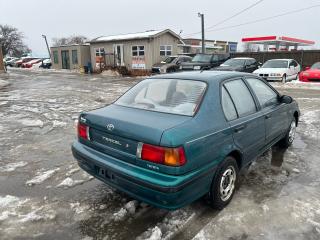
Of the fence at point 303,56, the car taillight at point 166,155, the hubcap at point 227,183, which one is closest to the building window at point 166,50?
the fence at point 303,56

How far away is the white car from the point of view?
654 inches

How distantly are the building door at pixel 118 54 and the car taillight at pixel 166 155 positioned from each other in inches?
1061

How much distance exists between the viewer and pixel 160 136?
9.24 ft

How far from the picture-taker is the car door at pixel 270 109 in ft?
14.0

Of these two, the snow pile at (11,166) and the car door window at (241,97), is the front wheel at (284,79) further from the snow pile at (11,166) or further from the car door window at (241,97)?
the snow pile at (11,166)

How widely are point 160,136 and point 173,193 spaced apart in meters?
0.56

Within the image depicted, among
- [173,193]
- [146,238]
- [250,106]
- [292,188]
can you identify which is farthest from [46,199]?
[292,188]

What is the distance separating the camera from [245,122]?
3693mm

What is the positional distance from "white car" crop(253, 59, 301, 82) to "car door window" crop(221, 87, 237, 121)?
13.9m

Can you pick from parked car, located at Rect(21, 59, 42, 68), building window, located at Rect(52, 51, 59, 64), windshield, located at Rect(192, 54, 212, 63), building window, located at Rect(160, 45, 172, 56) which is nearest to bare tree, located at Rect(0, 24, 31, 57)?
parked car, located at Rect(21, 59, 42, 68)

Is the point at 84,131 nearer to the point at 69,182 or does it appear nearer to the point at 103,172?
the point at 103,172

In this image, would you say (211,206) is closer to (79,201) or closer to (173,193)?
(173,193)

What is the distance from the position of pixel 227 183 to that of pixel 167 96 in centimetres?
130

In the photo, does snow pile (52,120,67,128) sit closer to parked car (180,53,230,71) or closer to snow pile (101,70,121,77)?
parked car (180,53,230,71)
